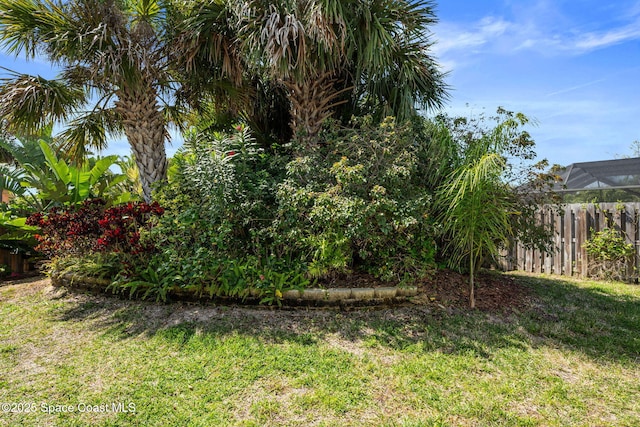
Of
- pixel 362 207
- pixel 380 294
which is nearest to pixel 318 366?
pixel 380 294

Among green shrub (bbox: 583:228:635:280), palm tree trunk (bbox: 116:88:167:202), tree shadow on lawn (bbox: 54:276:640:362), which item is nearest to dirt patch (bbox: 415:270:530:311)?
tree shadow on lawn (bbox: 54:276:640:362)

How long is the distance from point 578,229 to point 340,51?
6.69m

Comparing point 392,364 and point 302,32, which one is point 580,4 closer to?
point 302,32

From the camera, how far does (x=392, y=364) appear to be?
3.55 metres

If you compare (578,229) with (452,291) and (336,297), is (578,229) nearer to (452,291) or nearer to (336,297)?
(452,291)

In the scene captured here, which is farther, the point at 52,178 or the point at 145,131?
the point at 52,178

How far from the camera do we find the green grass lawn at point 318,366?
284 cm

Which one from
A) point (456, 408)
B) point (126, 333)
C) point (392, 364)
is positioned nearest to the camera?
point (456, 408)

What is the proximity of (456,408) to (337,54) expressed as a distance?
16.8 feet

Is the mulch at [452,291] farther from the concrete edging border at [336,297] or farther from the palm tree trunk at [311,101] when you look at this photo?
the palm tree trunk at [311,101]

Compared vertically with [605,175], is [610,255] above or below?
below

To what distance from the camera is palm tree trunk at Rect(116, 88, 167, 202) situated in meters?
7.26

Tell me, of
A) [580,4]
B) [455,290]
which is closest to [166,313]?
[455,290]

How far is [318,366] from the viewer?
11.4ft
